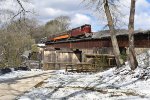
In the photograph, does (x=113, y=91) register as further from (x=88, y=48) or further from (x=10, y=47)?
(x=10, y=47)

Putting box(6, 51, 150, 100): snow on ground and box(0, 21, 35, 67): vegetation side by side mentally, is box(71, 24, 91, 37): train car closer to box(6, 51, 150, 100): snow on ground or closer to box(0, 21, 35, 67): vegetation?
box(0, 21, 35, 67): vegetation

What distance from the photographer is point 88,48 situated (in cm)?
4081

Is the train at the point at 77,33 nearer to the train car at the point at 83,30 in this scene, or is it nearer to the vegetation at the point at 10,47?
the train car at the point at 83,30

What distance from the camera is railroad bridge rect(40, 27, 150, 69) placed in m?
30.6

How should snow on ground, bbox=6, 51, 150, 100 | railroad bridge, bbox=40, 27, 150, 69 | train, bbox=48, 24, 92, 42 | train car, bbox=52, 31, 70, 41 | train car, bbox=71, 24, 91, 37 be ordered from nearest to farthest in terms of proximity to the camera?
snow on ground, bbox=6, 51, 150, 100 → railroad bridge, bbox=40, 27, 150, 69 → train, bbox=48, 24, 92, 42 → train car, bbox=71, 24, 91, 37 → train car, bbox=52, 31, 70, 41

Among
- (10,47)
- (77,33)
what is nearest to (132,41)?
(77,33)

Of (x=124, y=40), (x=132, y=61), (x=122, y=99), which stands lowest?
(x=122, y=99)

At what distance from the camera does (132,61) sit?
67.3 ft

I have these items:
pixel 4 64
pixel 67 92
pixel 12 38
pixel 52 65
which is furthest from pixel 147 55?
pixel 12 38

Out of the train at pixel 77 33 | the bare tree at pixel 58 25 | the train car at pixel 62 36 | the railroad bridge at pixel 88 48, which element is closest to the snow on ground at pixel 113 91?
the railroad bridge at pixel 88 48

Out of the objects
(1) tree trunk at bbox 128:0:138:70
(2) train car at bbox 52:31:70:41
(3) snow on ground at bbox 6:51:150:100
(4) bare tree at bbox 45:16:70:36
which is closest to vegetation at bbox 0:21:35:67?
(2) train car at bbox 52:31:70:41

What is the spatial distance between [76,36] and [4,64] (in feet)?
38.6

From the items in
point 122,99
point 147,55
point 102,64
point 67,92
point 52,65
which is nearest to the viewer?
point 122,99

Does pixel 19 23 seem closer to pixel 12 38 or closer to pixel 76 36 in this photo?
pixel 76 36
